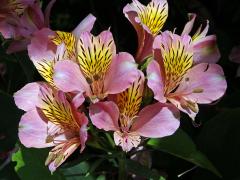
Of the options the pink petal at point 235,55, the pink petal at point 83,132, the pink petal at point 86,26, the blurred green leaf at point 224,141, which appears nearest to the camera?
the pink petal at point 83,132

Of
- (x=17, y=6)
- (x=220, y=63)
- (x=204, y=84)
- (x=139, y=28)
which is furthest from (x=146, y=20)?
(x=220, y=63)

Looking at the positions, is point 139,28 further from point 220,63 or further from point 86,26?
point 220,63

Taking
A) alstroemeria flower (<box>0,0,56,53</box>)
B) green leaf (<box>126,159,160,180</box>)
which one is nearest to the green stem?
green leaf (<box>126,159,160,180</box>)

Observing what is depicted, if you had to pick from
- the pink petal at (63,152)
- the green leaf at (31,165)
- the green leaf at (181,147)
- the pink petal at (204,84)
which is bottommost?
the green leaf at (31,165)

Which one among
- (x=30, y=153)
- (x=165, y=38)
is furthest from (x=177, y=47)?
(x=30, y=153)

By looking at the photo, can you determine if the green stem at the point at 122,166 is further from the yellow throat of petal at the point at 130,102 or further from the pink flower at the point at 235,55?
the pink flower at the point at 235,55

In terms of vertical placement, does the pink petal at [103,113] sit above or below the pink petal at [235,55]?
above

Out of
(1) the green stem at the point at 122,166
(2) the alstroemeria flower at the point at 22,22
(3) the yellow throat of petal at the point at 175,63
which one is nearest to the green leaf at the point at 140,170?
(1) the green stem at the point at 122,166

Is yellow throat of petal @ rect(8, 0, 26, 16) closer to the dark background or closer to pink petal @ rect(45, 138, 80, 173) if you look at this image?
the dark background
